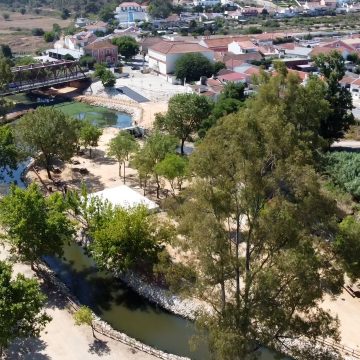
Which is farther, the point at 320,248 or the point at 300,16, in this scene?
the point at 300,16

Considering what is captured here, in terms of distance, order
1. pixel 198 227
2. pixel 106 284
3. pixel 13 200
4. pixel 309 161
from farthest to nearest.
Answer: pixel 106 284 < pixel 13 200 < pixel 309 161 < pixel 198 227

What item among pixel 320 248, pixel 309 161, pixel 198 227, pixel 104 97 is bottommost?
pixel 104 97

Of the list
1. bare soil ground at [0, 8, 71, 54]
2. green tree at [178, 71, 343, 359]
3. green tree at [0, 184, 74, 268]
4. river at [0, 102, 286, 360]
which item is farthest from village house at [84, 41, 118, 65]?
green tree at [178, 71, 343, 359]

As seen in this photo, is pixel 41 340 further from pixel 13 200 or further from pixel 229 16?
pixel 229 16

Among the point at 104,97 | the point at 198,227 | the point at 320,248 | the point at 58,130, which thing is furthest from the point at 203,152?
the point at 104,97

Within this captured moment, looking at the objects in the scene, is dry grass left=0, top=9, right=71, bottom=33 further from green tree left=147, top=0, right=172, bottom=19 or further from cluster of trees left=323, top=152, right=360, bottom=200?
cluster of trees left=323, top=152, right=360, bottom=200

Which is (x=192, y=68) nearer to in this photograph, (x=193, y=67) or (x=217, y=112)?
(x=193, y=67)
